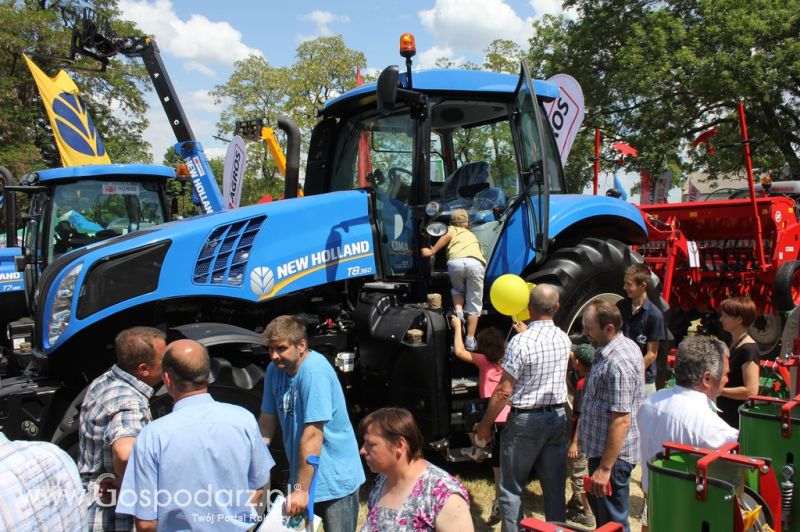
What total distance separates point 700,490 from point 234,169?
8.24m

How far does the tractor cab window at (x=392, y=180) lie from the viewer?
445cm

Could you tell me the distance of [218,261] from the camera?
4.06 metres

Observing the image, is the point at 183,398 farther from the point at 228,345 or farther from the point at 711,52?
the point at 711,52

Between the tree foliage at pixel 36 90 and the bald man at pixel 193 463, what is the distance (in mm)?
14733

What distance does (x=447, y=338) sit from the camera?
400cm

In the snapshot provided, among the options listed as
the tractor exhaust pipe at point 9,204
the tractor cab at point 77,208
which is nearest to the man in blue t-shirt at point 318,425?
the tractor cab at point 77,208

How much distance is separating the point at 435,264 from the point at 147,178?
475 cm

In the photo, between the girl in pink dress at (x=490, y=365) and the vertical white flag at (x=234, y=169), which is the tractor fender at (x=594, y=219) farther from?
the vertical white flag at (x=234, y=169)

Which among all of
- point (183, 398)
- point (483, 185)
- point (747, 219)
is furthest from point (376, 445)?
point (747, 219)

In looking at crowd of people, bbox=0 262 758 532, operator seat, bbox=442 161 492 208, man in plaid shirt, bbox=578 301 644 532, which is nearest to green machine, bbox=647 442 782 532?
crowd of people, bbox=0 262 758 532

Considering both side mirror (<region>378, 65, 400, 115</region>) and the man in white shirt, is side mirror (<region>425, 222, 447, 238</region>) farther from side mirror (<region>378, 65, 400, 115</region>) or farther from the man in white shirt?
the man in white shirt

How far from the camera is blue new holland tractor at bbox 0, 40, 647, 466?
381cm

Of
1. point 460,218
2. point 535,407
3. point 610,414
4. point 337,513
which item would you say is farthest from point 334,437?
point 460,218

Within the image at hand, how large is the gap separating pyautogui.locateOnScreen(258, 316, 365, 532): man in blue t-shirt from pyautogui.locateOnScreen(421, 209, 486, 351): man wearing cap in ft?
5.26
